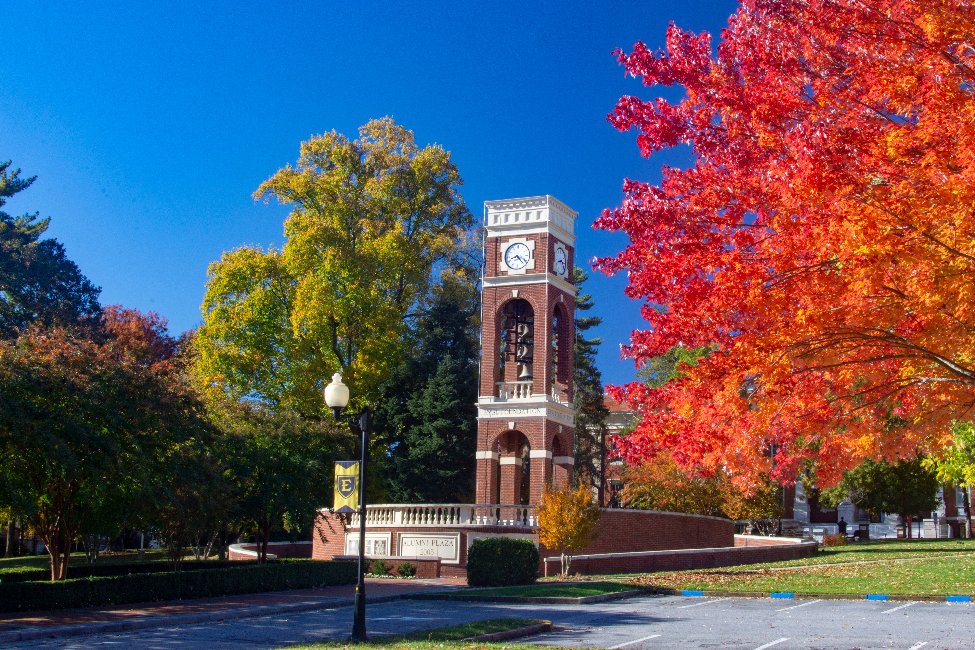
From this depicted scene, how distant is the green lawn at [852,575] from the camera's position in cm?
2350

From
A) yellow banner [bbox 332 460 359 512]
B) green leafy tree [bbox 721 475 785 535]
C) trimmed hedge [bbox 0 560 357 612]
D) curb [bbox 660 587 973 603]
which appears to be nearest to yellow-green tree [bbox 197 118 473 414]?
trimmed hedge [bbox 0 560 357 612]

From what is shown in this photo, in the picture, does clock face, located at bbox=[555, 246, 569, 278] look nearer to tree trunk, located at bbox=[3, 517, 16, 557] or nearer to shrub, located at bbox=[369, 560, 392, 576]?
shrub, located at bbox=[369, 560, 392, 576]

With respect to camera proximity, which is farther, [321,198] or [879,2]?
[321,198]

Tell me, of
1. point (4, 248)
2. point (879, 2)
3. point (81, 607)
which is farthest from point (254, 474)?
point (4, 248)

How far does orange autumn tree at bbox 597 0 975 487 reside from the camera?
33.2 ft

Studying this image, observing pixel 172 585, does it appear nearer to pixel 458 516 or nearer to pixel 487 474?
pixel 458 516

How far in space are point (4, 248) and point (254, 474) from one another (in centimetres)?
3311

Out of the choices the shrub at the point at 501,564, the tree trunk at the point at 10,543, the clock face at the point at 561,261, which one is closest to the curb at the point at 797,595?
the shrub at the point at 501,564

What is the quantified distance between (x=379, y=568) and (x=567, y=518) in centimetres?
720

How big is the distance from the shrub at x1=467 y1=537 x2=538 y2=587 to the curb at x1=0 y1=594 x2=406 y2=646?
4.61 meters

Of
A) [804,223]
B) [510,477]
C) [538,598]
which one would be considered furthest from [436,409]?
[804,223]

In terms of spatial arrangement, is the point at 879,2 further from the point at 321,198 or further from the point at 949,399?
the point at 321,198

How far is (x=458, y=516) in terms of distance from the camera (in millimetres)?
36125

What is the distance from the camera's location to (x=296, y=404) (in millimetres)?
42156
